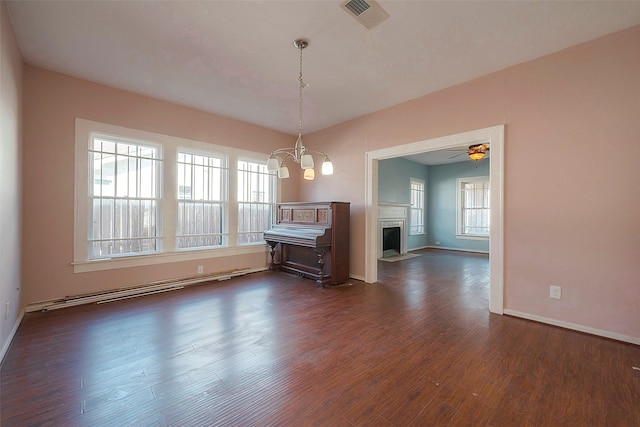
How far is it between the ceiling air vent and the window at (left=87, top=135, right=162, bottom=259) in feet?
11.4

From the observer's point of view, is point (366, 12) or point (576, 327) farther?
point (576, 327)

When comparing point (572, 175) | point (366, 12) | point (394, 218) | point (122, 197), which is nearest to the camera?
point (366, 12)

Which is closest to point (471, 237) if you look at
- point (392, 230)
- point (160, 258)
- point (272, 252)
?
point (392, 230)

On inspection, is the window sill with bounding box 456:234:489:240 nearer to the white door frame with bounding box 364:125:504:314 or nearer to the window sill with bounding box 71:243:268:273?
the white door frame with bounding box 364:125:504:314

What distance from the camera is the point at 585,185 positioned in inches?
107

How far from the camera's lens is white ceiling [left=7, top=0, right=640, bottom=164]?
7.43 feet

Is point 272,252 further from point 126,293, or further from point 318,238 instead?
point 126,293

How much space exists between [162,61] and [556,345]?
4.96 m

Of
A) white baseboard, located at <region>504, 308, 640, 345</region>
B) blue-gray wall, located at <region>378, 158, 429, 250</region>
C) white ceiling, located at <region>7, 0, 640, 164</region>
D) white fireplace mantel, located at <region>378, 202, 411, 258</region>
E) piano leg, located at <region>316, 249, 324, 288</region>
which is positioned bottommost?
white baseboard, located at <region>504, 308, 640, 345</region>

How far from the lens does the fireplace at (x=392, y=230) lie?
722 centimetres

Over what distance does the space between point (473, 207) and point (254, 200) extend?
681 cm

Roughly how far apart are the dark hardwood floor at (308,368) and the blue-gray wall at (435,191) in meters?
4.65

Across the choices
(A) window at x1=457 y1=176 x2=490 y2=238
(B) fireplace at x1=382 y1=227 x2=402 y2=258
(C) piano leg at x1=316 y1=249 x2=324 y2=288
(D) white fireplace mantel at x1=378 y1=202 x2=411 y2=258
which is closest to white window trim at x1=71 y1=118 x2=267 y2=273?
(C) piano leg at x1=316 y1=249 x2=324 y2=288

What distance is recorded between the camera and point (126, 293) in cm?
372
